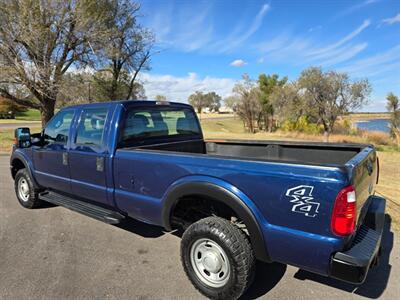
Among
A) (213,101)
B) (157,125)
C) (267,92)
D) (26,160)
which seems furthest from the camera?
(213,101)

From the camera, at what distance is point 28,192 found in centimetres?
539

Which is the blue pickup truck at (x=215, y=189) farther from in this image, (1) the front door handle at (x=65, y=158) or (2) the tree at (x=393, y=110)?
(2) the tree at (x=393, y=110)

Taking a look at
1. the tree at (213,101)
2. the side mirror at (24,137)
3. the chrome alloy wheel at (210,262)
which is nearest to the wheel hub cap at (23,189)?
the side mirror at (24,137)

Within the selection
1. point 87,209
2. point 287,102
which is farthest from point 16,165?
point 287,102

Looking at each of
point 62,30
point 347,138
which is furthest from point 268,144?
point 347,138

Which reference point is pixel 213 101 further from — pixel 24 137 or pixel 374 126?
pixel 24 137

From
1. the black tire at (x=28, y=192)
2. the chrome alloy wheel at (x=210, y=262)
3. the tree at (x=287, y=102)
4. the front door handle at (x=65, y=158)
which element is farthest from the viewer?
the tree at (x=287, y=102)

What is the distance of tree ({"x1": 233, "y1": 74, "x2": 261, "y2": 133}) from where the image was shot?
33.1 m

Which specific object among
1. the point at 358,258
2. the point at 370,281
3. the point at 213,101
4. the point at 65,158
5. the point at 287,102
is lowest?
the point at 370,281

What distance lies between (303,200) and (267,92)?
33684mm

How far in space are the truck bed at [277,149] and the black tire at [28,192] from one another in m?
2.60

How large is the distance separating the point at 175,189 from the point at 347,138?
17697mm

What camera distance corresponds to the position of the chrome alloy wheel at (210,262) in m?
2.88

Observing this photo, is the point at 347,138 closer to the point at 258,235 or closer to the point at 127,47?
the point at 127,47
